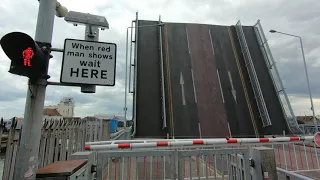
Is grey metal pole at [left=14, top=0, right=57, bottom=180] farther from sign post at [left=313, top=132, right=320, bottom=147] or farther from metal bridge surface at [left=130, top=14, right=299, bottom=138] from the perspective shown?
metal bridge surface at [left=130, top=14, right=299, bottom=138]

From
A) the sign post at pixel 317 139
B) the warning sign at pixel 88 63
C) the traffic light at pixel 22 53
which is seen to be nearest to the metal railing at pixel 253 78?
the sign post at pixel 317 139

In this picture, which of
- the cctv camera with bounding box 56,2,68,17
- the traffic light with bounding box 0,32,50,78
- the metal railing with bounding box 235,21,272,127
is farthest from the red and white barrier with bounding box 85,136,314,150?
the metal railing with bounding box 235,21,272,127

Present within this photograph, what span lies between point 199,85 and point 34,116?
9591 millimetres

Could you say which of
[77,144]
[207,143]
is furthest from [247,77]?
[77,144]

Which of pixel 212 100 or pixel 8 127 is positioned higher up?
pixel 212 100

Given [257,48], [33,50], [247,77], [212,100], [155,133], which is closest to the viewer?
[33,50]

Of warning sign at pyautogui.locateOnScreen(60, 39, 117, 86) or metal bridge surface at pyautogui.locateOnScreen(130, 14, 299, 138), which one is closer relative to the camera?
warning sign at pyautogui.locateOnScreen(60, 39, 117, 86)

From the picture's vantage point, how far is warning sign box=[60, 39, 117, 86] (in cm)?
208

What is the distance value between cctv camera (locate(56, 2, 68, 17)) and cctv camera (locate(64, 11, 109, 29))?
13cm

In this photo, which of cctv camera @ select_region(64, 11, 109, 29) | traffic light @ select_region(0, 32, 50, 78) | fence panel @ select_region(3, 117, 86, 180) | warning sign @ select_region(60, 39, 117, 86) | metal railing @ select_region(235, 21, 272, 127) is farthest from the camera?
metal railing @ select_region(235, 21, 272, 127)

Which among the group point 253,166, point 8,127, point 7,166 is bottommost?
point 253,166

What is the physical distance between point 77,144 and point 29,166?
12.1 ft

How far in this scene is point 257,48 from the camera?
39.0 ft

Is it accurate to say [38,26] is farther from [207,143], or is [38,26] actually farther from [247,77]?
[247,77]
